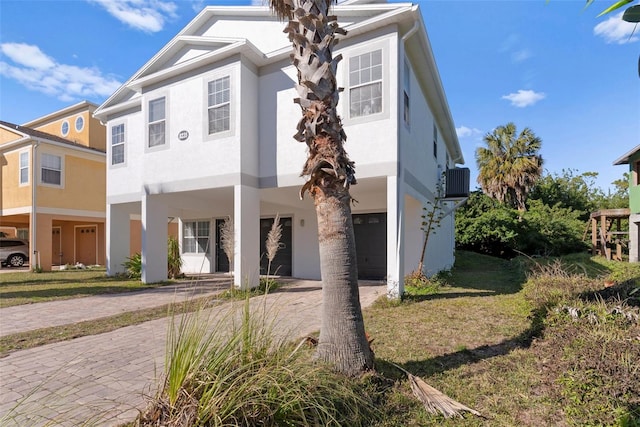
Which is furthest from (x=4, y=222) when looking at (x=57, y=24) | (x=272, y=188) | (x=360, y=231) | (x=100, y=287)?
(x=360, y=231)

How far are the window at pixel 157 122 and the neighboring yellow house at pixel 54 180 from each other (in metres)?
9.24

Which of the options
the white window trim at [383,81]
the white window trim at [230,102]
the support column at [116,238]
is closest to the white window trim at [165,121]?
the white window trim at [230,102]

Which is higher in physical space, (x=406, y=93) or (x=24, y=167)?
(x=406, y=93)

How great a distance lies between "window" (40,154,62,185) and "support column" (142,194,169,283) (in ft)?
30.2

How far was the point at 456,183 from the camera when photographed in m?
12.3

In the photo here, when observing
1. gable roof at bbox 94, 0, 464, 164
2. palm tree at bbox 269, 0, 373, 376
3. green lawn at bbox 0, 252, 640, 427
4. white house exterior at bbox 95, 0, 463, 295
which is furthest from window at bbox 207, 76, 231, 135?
palm tree at bbox 269, 0, 373, 376

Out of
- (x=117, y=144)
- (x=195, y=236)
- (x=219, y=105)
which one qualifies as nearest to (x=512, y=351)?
(x=219, y=105)

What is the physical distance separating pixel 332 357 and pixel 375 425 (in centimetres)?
73

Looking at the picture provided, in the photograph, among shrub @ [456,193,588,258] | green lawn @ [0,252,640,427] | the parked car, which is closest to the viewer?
green lawn @ [0,252,640,427]

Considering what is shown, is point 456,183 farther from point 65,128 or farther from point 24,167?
point 65,128

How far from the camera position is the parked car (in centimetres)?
1914

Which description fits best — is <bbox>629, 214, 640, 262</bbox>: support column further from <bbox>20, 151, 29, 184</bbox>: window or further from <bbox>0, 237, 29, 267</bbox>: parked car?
<bbox>0, 237, 29, 267</bbox>: parked car

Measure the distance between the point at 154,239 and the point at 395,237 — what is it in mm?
8362

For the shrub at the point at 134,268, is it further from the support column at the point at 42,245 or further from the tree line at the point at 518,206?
the tree line at the point at 518,206
